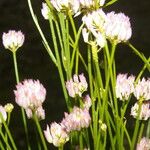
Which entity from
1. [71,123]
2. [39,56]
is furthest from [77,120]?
[39,56]

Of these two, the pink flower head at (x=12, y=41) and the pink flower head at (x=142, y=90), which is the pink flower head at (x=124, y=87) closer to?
the pink flower head at (x=142, y=90)

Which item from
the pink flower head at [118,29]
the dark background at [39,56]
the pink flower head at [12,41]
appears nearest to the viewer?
the pink flower head at [118,29]

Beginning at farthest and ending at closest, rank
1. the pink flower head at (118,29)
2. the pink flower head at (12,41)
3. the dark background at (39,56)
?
1. the dark background at (39,56)
2. the pink flower head at (12,41)
3. the pink flower head at (118,29)

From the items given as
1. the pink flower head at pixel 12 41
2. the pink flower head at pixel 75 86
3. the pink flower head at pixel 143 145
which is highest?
the pink flower head at pixel 12 41

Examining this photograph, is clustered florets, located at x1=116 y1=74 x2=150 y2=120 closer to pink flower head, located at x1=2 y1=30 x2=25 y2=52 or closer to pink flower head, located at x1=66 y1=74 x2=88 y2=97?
pink flower head, located at x1=66 y1=74 x2=88 y2=97

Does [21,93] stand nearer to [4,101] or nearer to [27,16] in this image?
[4,101]

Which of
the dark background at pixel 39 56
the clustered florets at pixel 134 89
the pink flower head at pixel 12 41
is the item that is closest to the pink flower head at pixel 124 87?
the clustered florets at pixel 134 89

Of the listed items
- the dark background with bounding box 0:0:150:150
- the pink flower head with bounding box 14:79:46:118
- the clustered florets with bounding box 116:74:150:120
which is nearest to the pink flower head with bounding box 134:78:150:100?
the clustered florets with bounding box 116:74:150:120

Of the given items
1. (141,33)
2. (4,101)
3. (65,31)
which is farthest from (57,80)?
(65,31)
